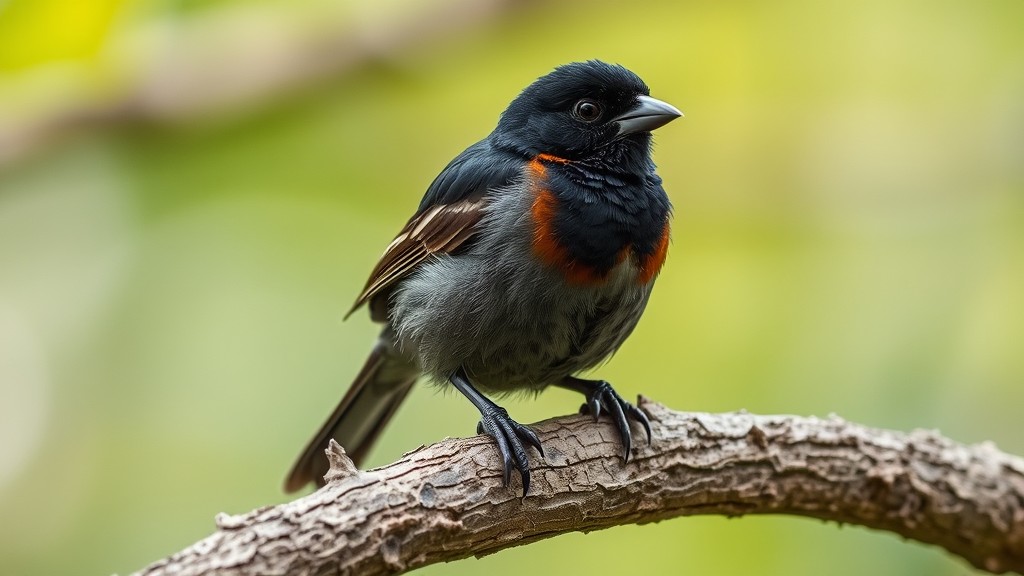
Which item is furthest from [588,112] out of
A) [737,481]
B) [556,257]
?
[737,481]

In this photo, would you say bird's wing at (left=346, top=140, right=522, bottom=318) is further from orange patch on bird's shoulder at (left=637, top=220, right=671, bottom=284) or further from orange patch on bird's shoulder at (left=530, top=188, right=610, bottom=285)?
orange patch on bird's shoulder at (left=637, top=220, right=671, bottom=284)

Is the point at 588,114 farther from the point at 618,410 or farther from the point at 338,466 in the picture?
the point at 338,466

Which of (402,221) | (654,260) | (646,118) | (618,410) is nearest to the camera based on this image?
(618,410)

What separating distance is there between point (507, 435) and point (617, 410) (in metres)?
0.55

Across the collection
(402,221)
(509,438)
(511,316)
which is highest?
(402,221)

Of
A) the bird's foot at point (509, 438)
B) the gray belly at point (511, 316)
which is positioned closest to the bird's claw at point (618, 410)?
the gray belly at point (511, 316)

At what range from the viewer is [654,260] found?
4.28 m

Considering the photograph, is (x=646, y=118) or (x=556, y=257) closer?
(x=556, y=257)

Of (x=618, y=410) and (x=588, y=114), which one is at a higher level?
(x=588, y=114)

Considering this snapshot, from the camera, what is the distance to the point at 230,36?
630 centimetres

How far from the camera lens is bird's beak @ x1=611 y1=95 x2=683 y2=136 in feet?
14.7

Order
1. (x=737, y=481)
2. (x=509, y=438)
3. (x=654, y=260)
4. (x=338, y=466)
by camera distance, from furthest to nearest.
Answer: (x=654, y=260)
(x=737, y=481)
(x=509, y=438)
(x=338, y=466)

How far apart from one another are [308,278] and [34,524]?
8.42 feet

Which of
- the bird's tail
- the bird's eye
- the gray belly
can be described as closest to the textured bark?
the gray belly
